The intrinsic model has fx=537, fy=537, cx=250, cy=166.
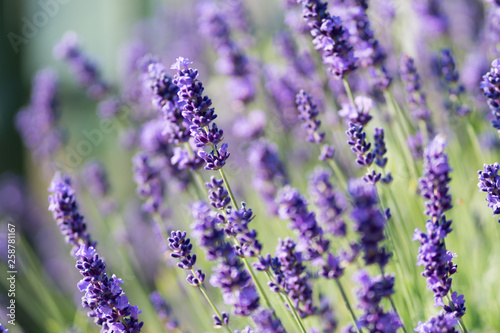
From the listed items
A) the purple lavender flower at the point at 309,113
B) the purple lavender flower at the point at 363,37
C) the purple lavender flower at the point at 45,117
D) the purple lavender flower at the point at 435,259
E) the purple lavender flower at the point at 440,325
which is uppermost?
the purple lavender flower at the point at 45,117

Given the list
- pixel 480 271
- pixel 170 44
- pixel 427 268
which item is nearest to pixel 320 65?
pixel 480 271

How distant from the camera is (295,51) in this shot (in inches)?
139

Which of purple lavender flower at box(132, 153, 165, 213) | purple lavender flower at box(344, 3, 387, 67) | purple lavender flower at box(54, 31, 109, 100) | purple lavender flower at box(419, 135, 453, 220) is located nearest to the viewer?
purple lavender flower at box(419, 135, 453, 220)

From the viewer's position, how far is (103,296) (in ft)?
5.57

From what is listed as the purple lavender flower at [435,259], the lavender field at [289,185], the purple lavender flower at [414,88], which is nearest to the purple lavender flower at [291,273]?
the lavender field at [289,185]

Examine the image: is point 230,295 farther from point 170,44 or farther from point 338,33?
point 170,44

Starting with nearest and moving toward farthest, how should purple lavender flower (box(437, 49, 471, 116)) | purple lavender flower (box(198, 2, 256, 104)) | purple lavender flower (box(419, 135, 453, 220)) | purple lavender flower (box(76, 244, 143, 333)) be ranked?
purple lavender flower (box(76, 244, 143, 333)), purple lavender flower (box(419, 135, 453, 220)), purple lavender flower (box(437, 49, 471, 116)), purple lavender flower (box(198, 2, 256, 104))

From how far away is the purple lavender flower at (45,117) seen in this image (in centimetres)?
379

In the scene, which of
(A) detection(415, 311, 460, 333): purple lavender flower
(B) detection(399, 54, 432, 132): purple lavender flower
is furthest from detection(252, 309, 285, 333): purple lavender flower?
(B) detection(399, 54, 432, 132): purple lavender flower

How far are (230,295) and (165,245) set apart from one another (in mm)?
758

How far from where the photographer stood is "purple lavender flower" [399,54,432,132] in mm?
2686

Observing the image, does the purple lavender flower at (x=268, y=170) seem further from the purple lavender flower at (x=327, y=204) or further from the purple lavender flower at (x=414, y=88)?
the purple lavender flower at (x=414, y=88)

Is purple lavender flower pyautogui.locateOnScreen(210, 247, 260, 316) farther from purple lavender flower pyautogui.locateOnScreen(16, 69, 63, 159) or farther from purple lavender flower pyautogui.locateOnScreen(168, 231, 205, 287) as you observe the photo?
purple lavender flower pyautogui.locateOnScreen(16, 69, 63, 159)

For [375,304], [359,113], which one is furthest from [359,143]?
[375,304]
